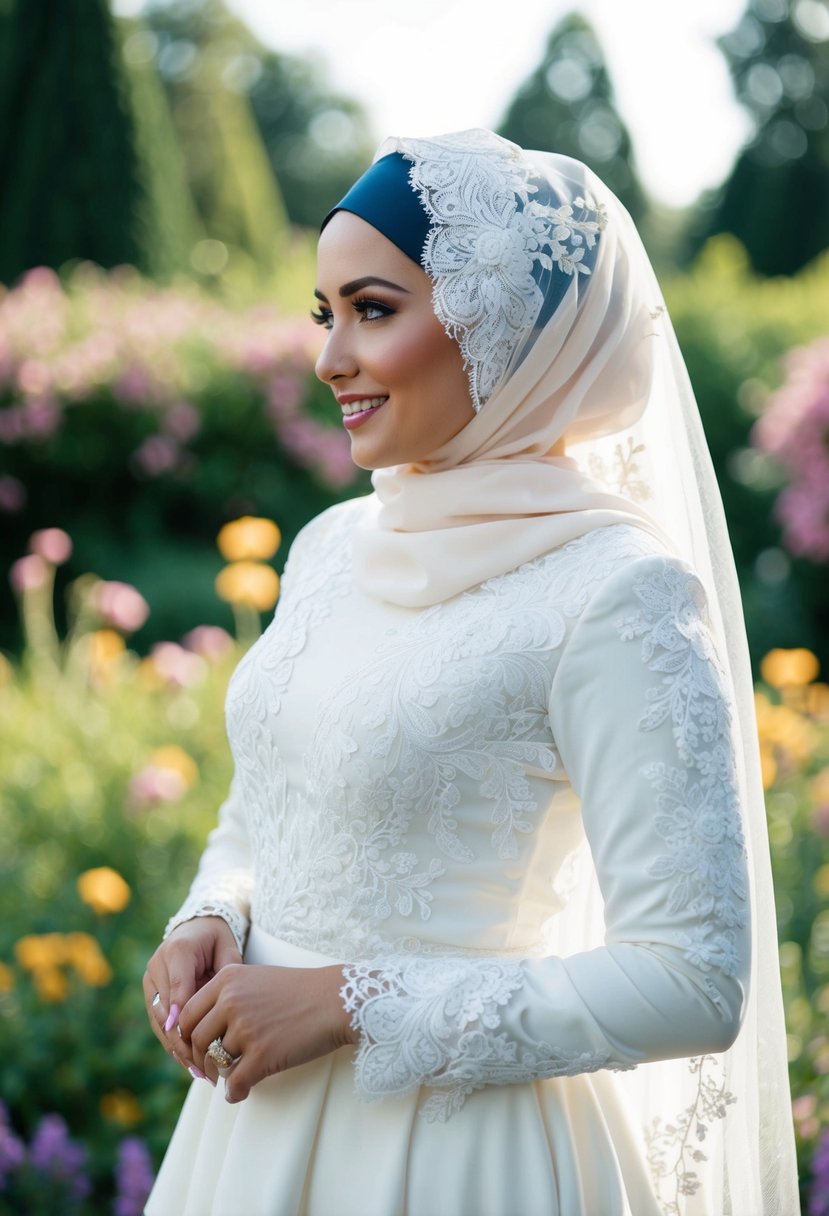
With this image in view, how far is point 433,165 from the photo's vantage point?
67.2 inches

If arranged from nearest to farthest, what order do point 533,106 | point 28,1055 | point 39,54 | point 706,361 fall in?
1. point 28,1055
2. point 706,361
3. point 39,54
4. point 533,106

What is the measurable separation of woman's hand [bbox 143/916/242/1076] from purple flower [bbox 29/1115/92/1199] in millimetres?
1179

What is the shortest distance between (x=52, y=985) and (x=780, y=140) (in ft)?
79.4

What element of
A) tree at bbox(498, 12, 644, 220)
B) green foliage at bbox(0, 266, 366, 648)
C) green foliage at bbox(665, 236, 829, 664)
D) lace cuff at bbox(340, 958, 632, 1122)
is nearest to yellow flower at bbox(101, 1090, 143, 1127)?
lace cuff at bbox(340, 958, 632, 1122)

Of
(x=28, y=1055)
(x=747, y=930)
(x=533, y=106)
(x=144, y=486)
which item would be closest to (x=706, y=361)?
(x=144, y=486)

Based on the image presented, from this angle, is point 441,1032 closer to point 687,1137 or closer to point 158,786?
point 687,1137

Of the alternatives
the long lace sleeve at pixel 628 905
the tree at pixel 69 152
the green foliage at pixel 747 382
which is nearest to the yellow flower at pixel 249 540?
the long lace sleeve at pixel 628 905

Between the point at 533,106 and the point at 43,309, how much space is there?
21574 mm

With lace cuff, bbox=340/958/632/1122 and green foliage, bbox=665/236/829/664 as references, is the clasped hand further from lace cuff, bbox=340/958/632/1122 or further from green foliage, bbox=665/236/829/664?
green foliage, bbox=665/236/829/664

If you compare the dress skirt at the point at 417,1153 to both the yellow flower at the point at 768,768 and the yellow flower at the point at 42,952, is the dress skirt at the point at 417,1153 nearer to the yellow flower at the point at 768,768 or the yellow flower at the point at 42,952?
the yellow flower at the point at 42,952

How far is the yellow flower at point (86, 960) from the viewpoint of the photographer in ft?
9.83

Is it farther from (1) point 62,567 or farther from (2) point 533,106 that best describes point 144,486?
(2) point 533,106

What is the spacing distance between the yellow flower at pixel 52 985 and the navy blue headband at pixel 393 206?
2113 mm

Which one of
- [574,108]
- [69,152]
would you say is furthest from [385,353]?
[574,108]
